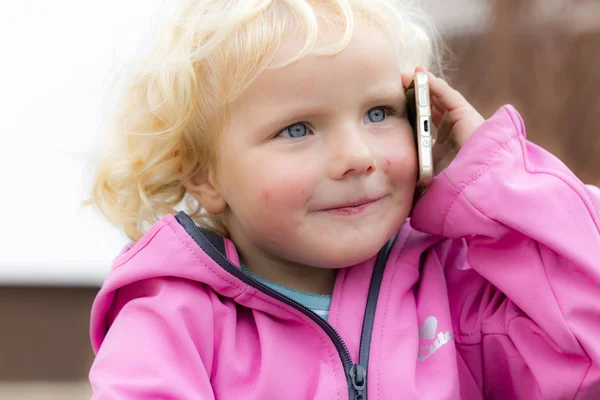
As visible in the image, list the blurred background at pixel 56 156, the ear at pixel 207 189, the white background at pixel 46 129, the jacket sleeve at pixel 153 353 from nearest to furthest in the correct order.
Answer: the jacket sleeve at pixel 153 353, the ear at pixel 207 189, the blurred background at pixel 56 156, the white background at pixel 46 129

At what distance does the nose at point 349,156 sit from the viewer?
91cm

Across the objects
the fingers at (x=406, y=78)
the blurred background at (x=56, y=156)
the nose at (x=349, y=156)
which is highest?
the fingers at (x=406, y=78)

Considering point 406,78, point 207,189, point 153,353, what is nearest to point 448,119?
point 406,78

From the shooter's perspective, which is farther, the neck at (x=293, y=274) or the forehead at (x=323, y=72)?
the neck at (x=293, y=274)

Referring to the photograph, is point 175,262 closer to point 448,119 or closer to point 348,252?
point 348,252

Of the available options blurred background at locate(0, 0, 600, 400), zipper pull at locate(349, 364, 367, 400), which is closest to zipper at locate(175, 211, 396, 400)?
zipper pull at locate(349, 364, 367, 400)

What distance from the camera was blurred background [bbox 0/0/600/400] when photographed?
5.27 ft

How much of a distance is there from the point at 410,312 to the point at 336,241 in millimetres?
138

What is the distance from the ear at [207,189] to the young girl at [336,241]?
0.05 feet

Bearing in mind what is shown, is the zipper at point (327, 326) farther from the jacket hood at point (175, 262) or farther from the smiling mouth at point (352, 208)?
the smiling mouth at point (352, 208)

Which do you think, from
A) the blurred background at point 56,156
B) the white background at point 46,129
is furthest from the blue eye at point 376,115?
the white background at point 46,129

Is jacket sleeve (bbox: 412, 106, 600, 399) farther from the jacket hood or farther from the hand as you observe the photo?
the jacket hood

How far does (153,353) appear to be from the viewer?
87 centimetres

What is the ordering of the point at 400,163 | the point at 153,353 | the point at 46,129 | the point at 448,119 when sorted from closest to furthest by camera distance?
the point at 153,353
the point at 400,163
the point at 448,119
the point at 46,129
